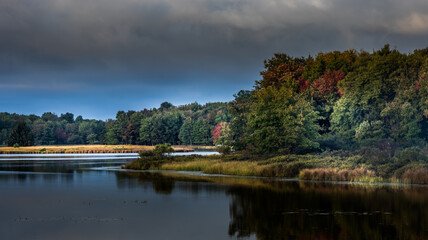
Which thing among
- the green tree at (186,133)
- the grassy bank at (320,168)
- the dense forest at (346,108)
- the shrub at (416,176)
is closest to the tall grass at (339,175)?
the grassy bank at (320,168)

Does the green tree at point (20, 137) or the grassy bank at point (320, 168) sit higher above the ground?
the green tree at point (20, 137)

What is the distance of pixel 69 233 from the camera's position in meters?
19.7

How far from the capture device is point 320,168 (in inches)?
1692

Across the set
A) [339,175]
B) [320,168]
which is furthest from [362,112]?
[339,175]

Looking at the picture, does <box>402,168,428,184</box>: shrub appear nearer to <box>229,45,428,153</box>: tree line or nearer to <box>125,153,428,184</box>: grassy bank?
<box>125,153,428,184</box>: grassy bank

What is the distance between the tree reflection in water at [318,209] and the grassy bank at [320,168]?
3.16 meters

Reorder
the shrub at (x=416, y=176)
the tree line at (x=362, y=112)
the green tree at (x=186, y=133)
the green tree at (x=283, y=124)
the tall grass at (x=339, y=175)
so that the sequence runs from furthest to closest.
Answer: the green tree at (x=186, y=133), the green tree at (x=283, y=124), the tree line at (x=362, y=112), the tall grass at (x=339, y=175), the shrub at (x=416, y=176)

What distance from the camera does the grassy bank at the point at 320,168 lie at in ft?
129

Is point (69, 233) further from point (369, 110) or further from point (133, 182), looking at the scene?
point (369, 110)

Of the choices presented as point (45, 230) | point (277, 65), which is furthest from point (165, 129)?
point (45, 230)

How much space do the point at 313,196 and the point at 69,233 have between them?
55.1 ft

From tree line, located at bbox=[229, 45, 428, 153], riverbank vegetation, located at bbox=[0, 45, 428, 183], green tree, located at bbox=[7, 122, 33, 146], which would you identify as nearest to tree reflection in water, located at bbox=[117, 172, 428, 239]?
riverbank vegetation, located at bbox=[0, 45, 428, 183]

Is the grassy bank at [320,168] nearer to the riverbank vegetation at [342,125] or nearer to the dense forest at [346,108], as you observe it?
the riverbank vegetation at [342,125]

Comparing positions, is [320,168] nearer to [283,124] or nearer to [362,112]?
[283,124]
